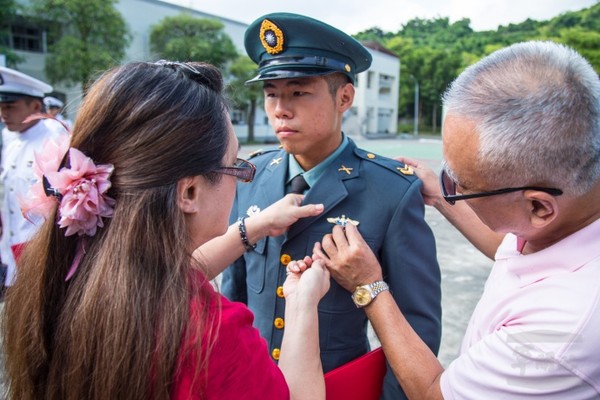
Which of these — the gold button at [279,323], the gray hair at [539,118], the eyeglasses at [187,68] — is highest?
the eyeglasses at [187,68]

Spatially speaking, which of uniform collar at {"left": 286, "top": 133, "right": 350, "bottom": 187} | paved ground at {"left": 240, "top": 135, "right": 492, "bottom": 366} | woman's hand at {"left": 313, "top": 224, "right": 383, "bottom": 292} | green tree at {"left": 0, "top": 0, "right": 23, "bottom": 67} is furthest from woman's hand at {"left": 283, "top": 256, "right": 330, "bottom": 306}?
green tree at {"left": 0, "top": 0, "right": 23, "bottom": 67}

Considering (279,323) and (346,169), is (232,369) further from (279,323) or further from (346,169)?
(346,169)

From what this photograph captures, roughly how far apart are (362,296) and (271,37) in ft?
3.80

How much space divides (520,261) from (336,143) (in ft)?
3.09

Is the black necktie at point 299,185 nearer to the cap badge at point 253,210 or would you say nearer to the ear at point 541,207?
the cap badge at point 253,210

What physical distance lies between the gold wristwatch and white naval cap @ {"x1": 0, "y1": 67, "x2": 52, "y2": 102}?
386 cm

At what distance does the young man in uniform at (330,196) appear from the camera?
1.69 metres

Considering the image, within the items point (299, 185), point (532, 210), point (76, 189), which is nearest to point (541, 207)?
point (532, 210)

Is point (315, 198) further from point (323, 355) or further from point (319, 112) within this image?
point (323, 355)

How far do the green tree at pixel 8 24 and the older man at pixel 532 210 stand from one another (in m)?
21.7

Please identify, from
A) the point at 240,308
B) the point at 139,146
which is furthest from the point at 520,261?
the point at 139,146

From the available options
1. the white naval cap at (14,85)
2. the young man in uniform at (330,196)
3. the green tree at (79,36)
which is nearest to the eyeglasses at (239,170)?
the young man in uniform at (330,196)

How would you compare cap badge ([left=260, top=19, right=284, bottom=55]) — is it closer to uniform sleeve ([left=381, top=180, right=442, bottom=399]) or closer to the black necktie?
the black necktie

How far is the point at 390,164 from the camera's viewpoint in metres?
1.88
